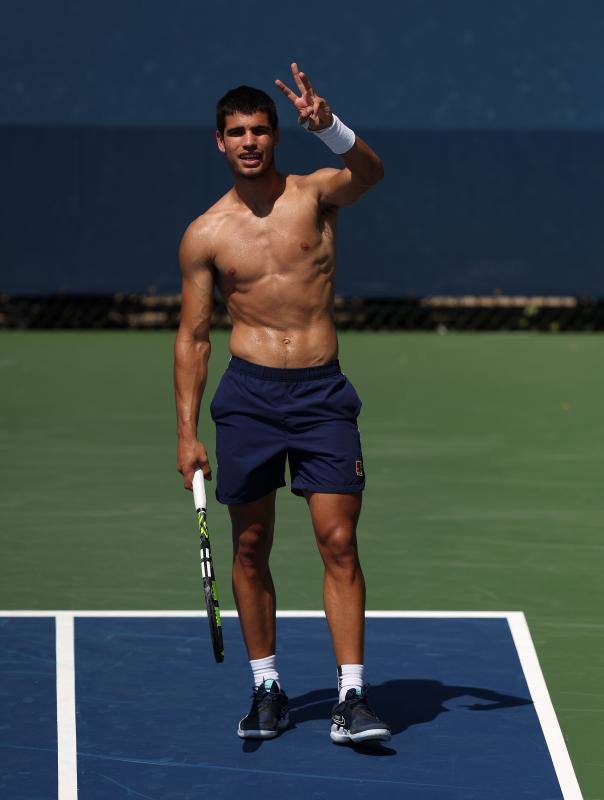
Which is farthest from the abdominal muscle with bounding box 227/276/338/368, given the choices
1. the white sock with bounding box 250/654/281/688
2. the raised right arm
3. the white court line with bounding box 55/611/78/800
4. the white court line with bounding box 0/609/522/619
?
the white court line with bounding box 0/609/522/619

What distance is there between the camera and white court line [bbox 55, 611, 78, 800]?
5.93m

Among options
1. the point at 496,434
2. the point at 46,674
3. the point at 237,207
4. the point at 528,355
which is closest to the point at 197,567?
the point at 46,674

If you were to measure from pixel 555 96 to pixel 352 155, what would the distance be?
10.7 m

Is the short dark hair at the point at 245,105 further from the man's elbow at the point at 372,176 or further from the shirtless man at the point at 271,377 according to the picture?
the man's elbow at the point at 372,176

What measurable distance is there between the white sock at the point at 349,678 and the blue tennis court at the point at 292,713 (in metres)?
0.19

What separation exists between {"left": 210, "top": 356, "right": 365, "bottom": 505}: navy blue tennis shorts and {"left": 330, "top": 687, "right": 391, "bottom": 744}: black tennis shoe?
28.7 inches

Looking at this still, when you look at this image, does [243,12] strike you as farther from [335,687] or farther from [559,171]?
[335,687]

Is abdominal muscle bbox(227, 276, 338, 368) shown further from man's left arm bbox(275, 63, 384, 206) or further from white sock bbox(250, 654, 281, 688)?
white sock bbox(250, 654, 281, 688)

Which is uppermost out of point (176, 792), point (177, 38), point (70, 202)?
point (177, 38)

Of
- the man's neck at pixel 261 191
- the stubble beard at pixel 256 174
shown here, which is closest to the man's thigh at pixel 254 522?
the man's neck at pixel 261 191

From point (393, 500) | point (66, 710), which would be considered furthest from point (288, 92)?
point (393, 500)

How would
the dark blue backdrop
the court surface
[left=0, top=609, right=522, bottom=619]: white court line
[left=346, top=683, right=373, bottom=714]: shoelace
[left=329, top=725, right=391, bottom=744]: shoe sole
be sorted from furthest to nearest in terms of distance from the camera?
the dark blue backdrop → the court surface → [left=0, top=609, right=522, bottom=619]: white court line → [left=346, top=683, right=373, bottom=714]: shoelace → [left=329, top=725, right=391, bottom=744]: shoe sole

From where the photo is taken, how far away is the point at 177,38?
16641 millimetres

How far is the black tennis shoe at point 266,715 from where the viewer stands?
631 cm
